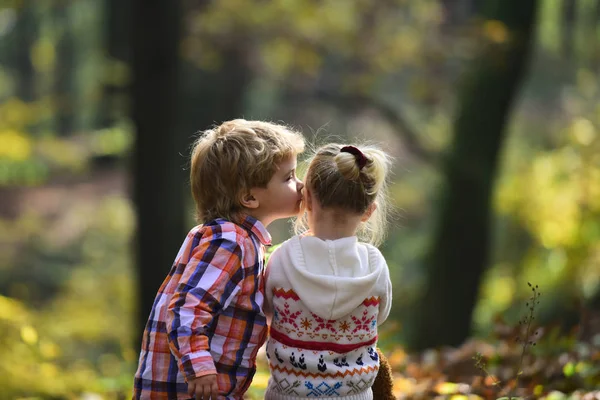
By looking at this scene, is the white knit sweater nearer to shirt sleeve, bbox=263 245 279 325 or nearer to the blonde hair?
shirt sleeve, bbox=263 245 279 325

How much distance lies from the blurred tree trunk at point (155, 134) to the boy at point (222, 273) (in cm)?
402

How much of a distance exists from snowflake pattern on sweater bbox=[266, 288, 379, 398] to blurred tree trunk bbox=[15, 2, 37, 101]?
12527 millimetres

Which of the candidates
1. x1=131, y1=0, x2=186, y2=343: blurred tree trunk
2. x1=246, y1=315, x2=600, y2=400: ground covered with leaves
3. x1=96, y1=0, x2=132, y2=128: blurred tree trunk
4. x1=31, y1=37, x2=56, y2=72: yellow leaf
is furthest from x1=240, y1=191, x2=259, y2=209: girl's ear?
x1=31, y1=37, x2=56, y2=72: yellow leaf

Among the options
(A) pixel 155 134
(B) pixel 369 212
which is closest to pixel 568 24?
(A) pixel 155 134

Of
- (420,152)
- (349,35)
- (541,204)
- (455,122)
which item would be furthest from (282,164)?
(349,35)

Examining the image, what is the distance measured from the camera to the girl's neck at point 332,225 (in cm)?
241

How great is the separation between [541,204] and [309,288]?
20.9 ft

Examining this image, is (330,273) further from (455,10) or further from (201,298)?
(455,10)

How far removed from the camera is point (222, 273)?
2275mm

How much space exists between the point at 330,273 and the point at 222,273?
0.35 meters

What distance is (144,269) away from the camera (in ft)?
21.5

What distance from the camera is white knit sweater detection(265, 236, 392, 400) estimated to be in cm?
234

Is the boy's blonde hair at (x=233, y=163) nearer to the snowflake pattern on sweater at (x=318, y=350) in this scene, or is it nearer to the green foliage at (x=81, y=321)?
the snowflake pattern on sweater at (x=318, y=350)

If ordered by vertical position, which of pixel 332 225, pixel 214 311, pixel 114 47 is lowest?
pixel 114 47
